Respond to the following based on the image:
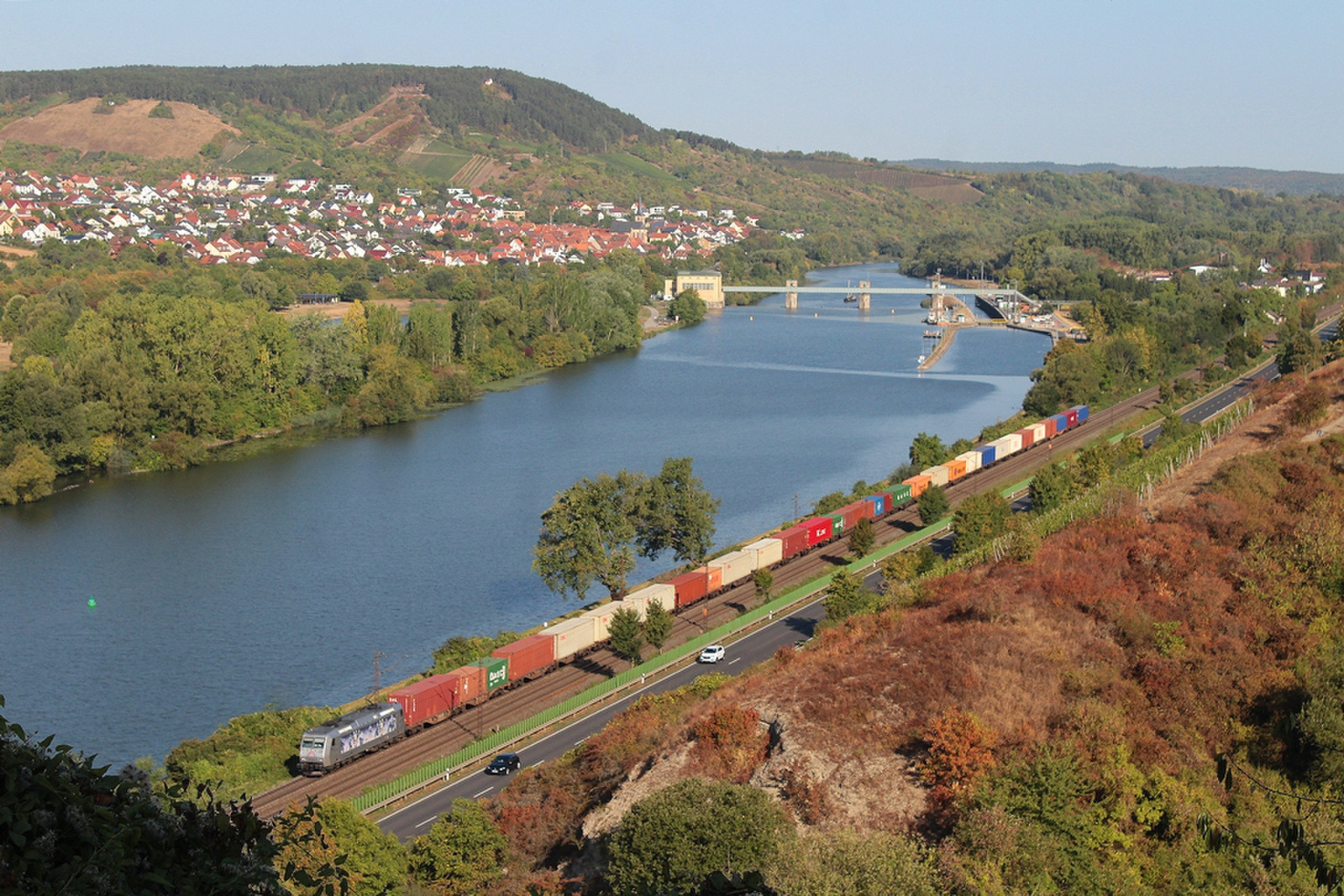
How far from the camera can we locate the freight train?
1486cm

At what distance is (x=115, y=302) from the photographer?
3709cm

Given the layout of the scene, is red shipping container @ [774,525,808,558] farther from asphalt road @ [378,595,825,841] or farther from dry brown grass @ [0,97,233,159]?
dry brown grass @ [0,97,233,159]

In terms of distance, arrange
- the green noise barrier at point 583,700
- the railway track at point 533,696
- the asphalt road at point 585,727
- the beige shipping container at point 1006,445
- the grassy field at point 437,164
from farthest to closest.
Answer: the grassy field at point 437,164 → the beige shipping container at point 1006,445 → the railway track at point 533,696 → the green noise barrier at point 583,700 → the asphalt road at point 585,727

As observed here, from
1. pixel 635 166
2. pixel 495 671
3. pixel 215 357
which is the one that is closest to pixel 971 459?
pixel 495 671

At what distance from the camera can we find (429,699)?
15906 millimetres

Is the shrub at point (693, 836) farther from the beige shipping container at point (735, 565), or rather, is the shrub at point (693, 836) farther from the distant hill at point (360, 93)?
the distant hill at point (360, 93)

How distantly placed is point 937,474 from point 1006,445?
4.40 metres

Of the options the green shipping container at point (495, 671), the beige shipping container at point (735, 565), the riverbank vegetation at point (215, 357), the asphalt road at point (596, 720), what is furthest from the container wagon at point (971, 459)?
the riverbank vegetation at point (215, 357)

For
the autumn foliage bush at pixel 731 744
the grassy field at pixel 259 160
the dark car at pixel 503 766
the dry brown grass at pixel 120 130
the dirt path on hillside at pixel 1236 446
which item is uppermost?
the dry brown grass at pixel 120 130

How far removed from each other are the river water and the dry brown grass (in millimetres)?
86938

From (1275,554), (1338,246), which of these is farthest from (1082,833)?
(1338,246)

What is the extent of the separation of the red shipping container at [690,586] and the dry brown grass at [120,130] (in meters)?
110

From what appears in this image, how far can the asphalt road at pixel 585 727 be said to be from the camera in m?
13.2

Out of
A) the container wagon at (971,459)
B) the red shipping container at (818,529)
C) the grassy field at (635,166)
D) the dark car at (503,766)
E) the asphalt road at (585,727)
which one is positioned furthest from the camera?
the grassy field at (635,166)
